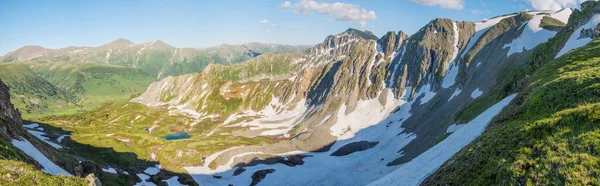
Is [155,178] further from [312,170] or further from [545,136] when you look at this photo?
[545,136]

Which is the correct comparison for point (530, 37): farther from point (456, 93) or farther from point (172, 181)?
point (172, 181)

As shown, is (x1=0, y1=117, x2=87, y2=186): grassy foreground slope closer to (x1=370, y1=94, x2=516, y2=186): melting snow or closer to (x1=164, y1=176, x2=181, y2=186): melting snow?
(x1=370, y1=94, x2=516, y2=186): melting snow

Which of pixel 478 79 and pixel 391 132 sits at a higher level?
pixel 478 79

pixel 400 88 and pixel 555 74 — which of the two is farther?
pixel 400 88

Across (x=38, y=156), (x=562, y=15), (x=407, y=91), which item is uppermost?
(x=562, y=15)

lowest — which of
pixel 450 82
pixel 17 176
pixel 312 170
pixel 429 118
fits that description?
pixel 312 170

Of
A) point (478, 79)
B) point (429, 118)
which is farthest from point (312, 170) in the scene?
point (478, 79)

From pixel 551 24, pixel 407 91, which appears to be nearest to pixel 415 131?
pixel 407 91
